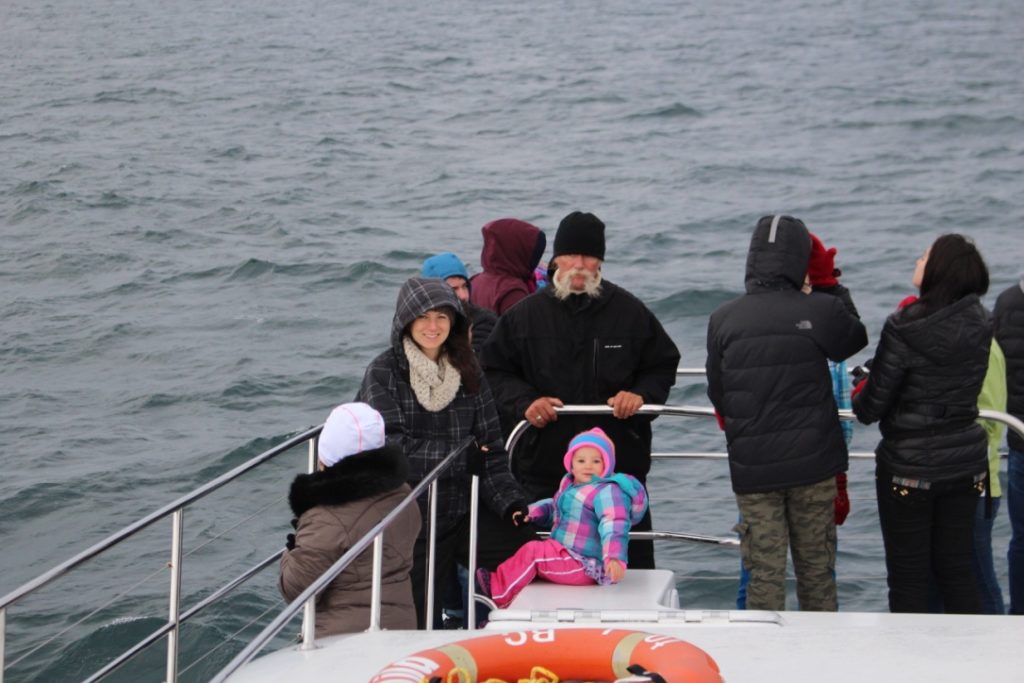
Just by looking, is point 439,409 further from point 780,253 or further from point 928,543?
point 928,543

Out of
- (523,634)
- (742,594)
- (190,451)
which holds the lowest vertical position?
(190,451)

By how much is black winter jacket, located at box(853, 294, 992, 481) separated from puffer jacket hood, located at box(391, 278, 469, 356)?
1.46m

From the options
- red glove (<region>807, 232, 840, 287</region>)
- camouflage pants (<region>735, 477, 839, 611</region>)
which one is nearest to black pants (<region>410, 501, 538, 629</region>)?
camouflage pants (<region>735, 477, 839, 611</region>)

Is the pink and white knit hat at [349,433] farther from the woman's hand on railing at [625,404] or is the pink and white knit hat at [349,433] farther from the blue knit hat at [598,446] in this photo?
the woman's hand on railing at [625,404]

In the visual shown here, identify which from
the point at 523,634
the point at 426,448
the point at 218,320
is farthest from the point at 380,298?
the point at 523,634

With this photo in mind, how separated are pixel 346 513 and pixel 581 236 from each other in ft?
5.32

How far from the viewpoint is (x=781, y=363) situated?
5.26 m

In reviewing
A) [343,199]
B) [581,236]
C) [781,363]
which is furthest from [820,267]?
[343,199]

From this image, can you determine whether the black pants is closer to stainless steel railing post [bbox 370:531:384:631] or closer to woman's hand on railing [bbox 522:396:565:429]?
woman's hand on railing [bbox 522:396:565:429]

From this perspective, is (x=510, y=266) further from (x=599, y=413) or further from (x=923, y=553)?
(x=923, y=553)

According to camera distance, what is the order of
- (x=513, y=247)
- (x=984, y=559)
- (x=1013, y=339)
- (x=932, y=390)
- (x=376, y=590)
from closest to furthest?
(x=376, y=590) → (x=932, y=390) → (x=984, y=559) → (x=1013, y=339) → (x=513, y=247)

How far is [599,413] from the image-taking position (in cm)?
584

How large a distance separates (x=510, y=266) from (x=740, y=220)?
50.9 ft

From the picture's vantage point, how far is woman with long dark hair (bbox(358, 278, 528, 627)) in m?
5.31
